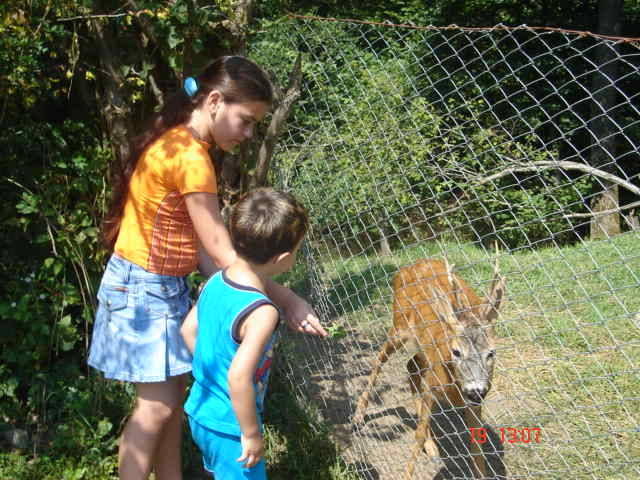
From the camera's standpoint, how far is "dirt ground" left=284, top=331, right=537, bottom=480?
3.29 meters

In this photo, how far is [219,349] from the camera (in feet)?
6.39

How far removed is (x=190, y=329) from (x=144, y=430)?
462 millimetres

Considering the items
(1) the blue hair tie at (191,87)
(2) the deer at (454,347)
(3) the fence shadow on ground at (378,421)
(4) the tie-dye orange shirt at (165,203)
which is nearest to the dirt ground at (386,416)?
(3) the fence shadow on ground at (378,421)

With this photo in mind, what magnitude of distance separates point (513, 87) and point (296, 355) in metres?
7.08

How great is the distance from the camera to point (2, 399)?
11.2 ft

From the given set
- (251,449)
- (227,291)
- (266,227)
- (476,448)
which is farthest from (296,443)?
(266,227)

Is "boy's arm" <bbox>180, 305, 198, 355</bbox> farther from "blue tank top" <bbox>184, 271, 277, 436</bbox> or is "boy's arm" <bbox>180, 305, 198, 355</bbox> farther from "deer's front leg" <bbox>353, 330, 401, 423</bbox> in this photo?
"deer's front leg" <bbox>353, 330, 401, 423</bbox>

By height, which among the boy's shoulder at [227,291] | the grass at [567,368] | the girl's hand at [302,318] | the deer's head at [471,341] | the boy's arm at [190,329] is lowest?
the grass at [567,368]

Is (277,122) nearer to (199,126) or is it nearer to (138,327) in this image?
(199,126)

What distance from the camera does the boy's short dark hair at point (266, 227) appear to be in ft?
6.40

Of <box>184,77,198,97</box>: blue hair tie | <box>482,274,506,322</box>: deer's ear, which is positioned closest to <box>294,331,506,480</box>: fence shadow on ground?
<box>482,274,506,322</box>: deer's ear

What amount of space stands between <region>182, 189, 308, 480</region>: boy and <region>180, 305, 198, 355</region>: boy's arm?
13 cm

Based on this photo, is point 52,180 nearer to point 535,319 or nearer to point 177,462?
point 177,462
